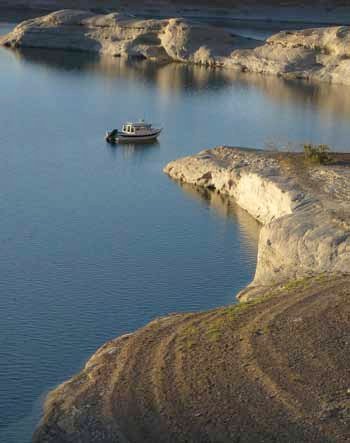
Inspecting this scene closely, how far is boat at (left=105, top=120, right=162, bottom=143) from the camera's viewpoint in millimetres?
65688

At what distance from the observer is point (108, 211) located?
48.5 m

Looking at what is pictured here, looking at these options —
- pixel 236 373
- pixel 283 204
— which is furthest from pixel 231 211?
pixel 236 373

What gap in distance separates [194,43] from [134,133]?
39707 mm

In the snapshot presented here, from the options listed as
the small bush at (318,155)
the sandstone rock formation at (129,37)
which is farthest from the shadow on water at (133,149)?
the sandstone rock formation at (129,37)

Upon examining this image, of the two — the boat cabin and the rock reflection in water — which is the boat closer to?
the boat cabin

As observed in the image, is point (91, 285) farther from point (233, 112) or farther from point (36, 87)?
point (36, 87)

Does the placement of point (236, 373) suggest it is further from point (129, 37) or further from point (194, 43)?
point (129, 37)

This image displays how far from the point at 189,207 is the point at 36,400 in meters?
23.7

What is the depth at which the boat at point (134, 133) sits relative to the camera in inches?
2586

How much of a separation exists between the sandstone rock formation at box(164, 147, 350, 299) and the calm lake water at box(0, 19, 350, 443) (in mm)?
1193

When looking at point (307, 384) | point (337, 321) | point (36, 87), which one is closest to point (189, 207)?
point (337, 321)

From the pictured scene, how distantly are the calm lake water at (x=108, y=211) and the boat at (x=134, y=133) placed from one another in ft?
2.78

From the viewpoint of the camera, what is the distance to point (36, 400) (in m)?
27.7

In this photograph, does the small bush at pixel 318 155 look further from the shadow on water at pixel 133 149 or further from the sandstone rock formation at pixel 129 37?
the sandstone rock formation at pixel 129 37
